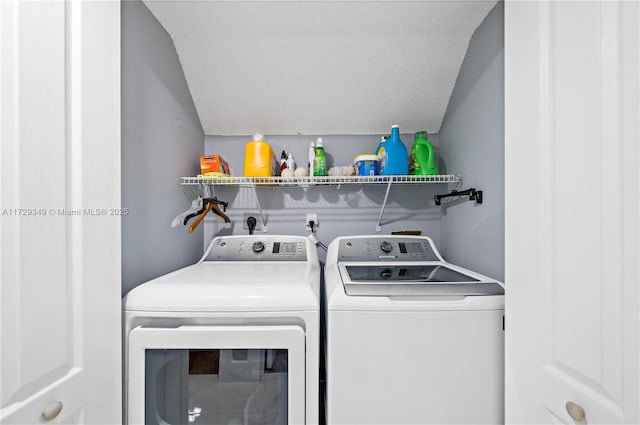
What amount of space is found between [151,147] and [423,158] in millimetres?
1557

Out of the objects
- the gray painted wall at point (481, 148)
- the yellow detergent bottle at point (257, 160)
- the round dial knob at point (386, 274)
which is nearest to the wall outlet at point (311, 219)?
the yellow detergent bottle at point (257, 160)

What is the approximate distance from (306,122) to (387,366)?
63.0 inches

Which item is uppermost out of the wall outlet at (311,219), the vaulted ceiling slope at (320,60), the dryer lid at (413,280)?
the vaulted ceiling slope at (320,60)

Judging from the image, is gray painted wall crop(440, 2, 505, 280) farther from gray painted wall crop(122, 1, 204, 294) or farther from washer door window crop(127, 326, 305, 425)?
gray painted wall crop(122, 1, 204, 294)

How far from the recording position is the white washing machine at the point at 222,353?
3.22ft

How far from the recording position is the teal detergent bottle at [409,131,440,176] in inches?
69.7

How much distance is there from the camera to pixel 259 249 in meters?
1.75
